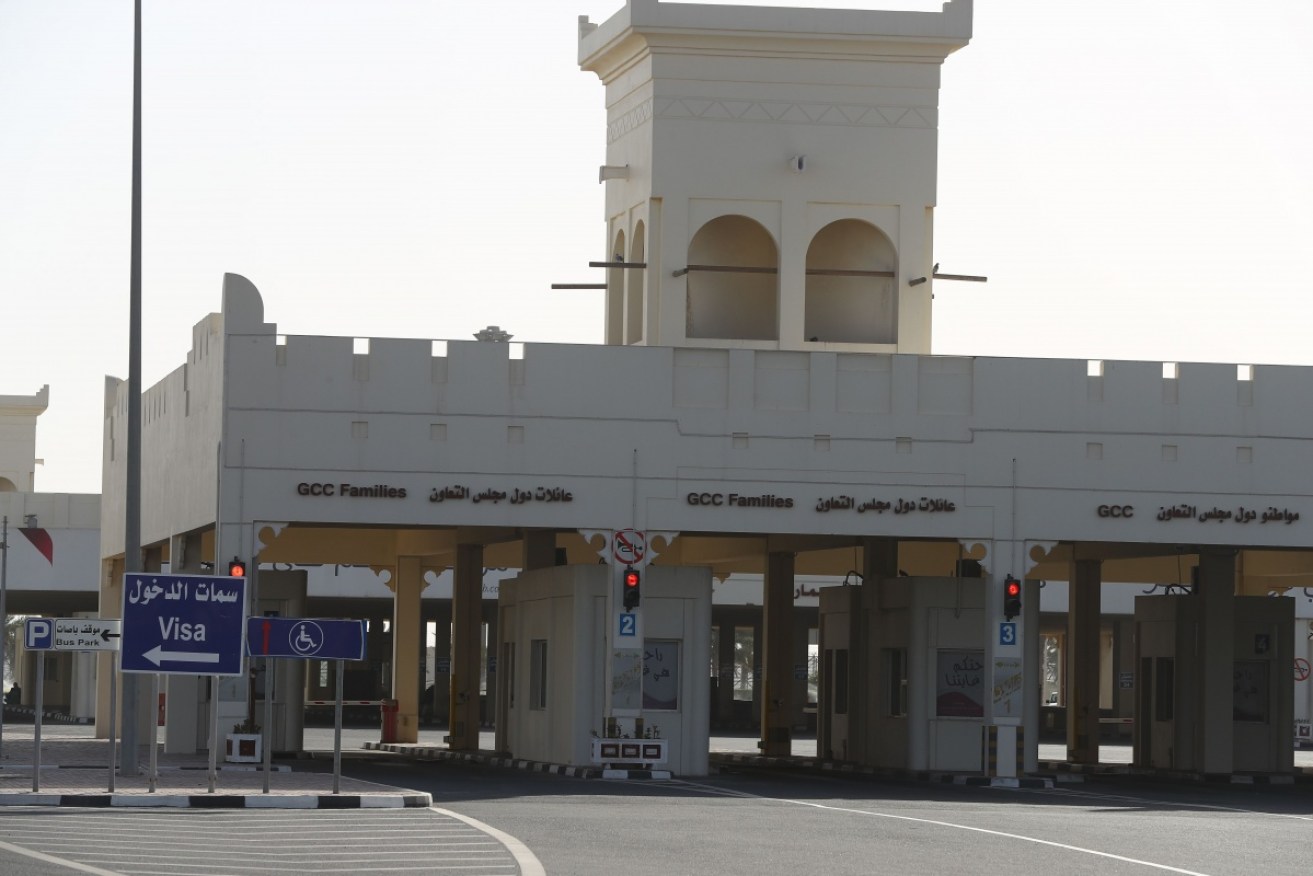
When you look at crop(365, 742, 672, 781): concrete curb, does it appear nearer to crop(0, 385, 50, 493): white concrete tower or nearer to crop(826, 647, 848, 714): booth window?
crop(826, 647, 848, 714): booth window

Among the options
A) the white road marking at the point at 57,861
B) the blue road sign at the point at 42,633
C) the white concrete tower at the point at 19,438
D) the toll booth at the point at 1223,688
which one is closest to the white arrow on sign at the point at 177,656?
the blue road sign at the point at 42,633

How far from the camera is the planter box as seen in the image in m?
30.9

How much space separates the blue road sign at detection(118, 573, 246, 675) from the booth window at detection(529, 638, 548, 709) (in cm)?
1136

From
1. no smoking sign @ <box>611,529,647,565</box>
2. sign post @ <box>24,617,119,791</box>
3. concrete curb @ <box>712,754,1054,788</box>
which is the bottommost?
concrete curb @ <box>712,754,1054,788</box>

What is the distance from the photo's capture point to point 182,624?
2341 cm

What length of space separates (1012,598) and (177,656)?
523 inches

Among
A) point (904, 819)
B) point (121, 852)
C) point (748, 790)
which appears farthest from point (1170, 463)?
point (121, 852)

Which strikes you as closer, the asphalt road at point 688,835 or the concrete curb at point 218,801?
the asphalt road at point 688,835

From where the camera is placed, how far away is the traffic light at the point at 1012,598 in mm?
32250

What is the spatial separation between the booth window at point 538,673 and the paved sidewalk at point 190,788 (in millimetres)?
3661

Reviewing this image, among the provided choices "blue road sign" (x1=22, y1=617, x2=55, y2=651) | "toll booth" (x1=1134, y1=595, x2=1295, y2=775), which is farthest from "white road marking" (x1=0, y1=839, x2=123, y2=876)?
"toll booth" (x1=1134, y1=595, x2=1295, y2=775)

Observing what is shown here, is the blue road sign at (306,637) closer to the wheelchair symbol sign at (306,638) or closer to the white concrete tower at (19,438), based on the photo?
the wheelchair symbol sign at (306,638)

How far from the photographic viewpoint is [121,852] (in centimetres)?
1691

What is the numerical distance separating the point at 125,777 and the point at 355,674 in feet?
132
